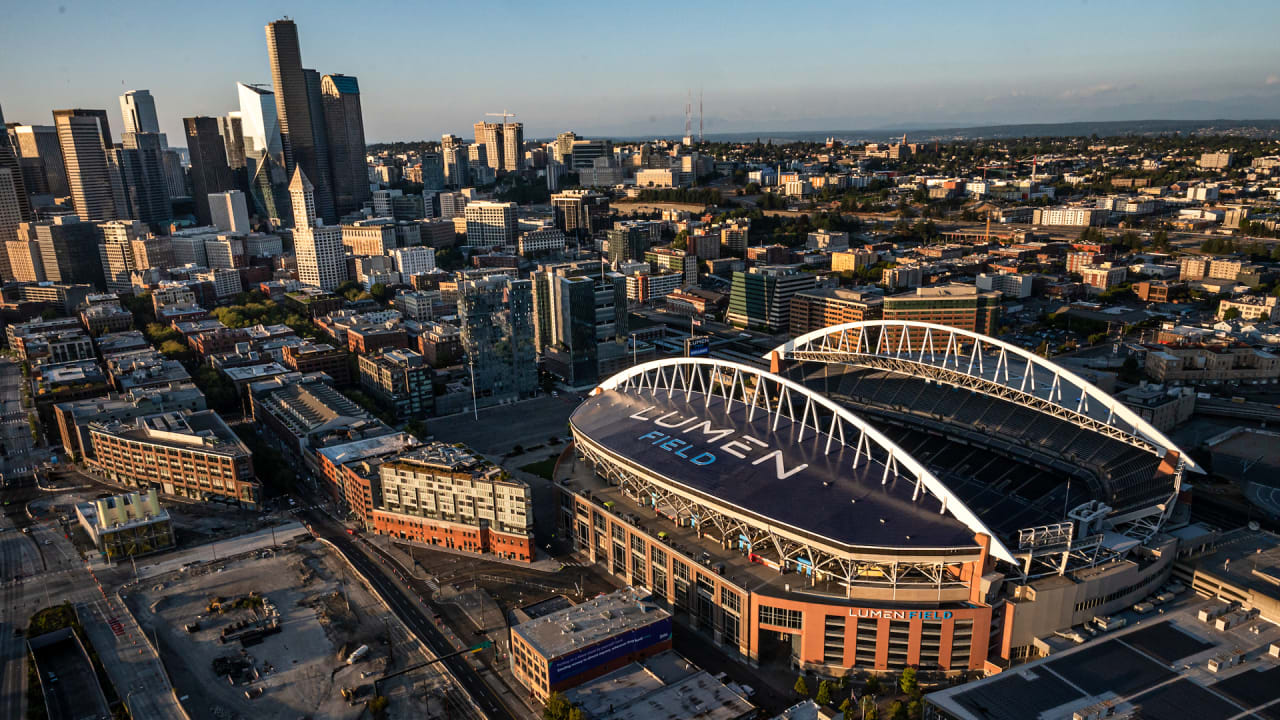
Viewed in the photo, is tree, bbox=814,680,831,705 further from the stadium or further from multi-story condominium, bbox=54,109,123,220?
multi-story condominium, bbox=54,109,123,220

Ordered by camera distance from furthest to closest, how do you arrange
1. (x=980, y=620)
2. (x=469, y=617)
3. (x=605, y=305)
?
(x=605, y=305), (x=469, y=617), (x=980, y=620)

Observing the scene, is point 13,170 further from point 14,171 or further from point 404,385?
point 404,385

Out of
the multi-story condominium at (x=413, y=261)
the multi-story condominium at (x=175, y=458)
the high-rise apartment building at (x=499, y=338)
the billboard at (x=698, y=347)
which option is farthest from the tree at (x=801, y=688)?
the multi-story condominium at (x=413, y=261)

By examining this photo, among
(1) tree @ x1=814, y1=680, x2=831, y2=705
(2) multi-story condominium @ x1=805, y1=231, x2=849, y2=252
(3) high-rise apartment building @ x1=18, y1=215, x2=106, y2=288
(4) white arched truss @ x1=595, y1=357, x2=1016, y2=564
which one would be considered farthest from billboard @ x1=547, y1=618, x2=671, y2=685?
(3) high-rise apartment building @ x1=18, y1=215, x2=106, y2=288

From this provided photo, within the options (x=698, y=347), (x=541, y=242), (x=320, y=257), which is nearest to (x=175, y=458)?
(x=698, y=347)

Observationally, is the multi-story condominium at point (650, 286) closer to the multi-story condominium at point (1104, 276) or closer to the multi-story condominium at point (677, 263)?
the multi-story condominium at point (677, 263)

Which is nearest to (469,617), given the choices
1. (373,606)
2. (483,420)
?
(373,606)

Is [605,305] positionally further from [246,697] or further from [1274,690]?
[1274,690]
